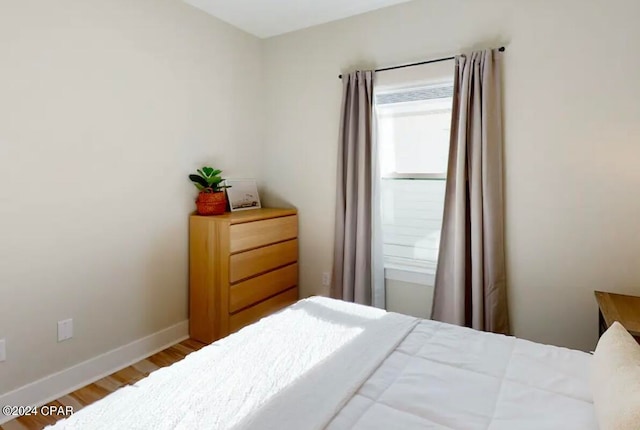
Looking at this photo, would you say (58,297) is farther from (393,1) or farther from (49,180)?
(393,1)

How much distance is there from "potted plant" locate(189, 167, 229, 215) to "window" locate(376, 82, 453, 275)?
4.07 feet

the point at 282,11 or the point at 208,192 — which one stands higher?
the point at 282,11

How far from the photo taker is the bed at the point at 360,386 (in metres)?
0.97

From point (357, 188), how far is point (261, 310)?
120 centimetres

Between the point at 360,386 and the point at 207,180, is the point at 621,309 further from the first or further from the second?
the point at 207,180

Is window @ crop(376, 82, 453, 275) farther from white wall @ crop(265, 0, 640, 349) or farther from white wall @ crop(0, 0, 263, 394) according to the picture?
white wall @ crop(0, 0, 263, 394)

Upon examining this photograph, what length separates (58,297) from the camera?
2.04 metres

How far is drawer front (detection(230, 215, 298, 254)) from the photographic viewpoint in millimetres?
2551

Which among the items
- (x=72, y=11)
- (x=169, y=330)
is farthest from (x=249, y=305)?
(x=72, y=11)

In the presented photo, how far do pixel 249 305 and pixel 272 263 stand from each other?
375 millimetres

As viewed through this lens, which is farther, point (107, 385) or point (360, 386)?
point (107, 385)

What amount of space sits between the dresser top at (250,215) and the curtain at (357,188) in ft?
1.54

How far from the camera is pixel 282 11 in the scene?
277cm

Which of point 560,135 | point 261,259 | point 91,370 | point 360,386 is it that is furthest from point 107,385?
point 560,135
